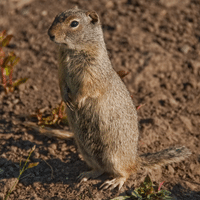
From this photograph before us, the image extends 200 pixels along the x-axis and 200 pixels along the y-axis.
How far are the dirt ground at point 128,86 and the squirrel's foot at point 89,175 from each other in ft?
0.22

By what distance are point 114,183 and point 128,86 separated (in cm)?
224

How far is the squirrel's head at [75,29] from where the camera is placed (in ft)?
9.89

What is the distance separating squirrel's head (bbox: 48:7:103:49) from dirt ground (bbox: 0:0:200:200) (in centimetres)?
160

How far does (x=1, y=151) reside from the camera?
3.70m

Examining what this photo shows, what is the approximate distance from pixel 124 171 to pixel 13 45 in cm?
361

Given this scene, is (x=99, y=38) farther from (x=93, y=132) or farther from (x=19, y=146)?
(x=19, y=146)

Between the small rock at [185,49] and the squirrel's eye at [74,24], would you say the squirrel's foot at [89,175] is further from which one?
the small rock at [185,49]

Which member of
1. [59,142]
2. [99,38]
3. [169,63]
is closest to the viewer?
[99,38]

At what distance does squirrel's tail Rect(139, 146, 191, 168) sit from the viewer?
3.70 metres

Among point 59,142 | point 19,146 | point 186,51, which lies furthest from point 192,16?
point 19,146

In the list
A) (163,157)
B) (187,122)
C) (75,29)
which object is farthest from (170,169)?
(75,29)

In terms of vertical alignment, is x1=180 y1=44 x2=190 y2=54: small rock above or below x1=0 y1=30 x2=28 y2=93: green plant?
below

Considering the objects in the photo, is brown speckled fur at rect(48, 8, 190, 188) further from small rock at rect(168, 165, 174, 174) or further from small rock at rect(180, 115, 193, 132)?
small rock at rect(180, 115, 193, 132)

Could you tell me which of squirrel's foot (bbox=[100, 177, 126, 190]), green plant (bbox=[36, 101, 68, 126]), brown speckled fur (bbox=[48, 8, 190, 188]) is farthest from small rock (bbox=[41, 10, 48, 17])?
squirrel's foot (bbox=[100, 177, 126, 190])
